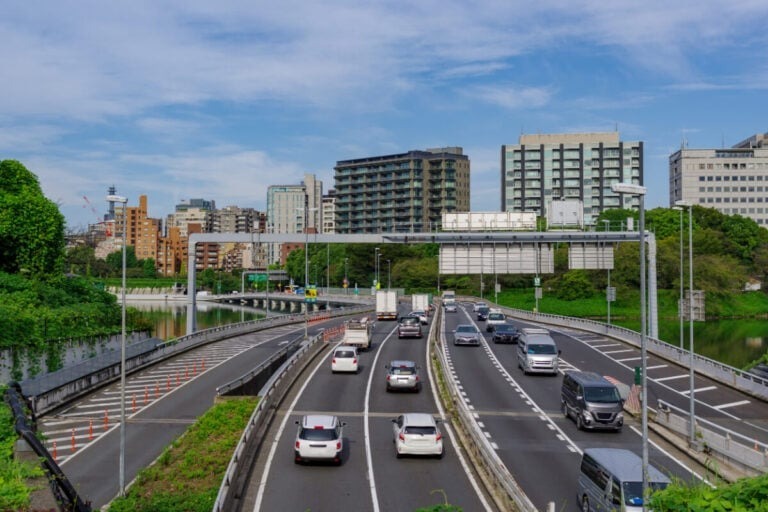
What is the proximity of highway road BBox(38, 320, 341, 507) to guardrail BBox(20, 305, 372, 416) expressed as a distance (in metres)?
0.63

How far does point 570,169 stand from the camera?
615ft

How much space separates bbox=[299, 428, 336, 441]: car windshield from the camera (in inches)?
1015

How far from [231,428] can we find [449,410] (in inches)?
438

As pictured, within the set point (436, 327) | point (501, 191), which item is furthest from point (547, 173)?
point (436, 327)

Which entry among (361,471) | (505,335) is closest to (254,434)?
(361,471)

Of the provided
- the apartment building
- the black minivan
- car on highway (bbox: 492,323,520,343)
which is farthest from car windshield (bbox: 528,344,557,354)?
the apartment building

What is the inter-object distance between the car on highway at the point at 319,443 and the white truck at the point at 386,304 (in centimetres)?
6164

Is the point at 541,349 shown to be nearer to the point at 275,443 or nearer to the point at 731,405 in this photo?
the point at 731,405

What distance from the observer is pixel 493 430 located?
104ft

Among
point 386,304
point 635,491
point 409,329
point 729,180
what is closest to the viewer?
point 635,491

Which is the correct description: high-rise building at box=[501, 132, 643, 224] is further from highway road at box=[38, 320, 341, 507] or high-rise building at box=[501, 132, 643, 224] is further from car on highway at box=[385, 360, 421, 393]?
car on highway at box=[385, 360, 421, 393]

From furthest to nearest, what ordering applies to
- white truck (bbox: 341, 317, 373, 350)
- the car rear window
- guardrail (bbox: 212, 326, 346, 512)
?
1. white truck (bbox: 341, 317, 373, 350)
2. the car rear window
3. guardrail (bbox: 212, 326, 346, 512)

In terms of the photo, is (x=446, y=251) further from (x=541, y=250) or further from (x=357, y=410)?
(x=357, y=410)

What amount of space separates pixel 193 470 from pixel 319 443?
4259 millimetres
